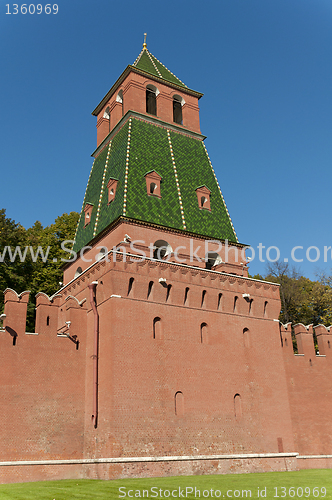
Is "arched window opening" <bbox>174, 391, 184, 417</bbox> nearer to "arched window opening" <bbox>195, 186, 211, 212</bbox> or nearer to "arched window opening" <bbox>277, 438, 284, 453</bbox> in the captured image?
"arched window opening" <bbox>277, 438, 284, 453</bbox>

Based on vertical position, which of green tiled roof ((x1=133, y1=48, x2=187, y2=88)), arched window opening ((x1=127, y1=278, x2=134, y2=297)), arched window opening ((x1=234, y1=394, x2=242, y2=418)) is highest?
green tiled roof ((x1=133, y1=48, x2=187, y2=88))

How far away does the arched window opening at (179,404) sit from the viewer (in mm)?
17266

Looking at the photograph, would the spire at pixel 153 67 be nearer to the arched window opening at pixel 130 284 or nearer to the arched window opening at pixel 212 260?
the arched window opening at pixel 212 260

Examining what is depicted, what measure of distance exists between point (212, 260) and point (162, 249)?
2.90m

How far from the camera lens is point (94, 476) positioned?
15617mm

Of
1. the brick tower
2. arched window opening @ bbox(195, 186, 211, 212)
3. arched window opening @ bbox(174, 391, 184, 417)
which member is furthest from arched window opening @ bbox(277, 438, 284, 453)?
arched window opening @ bbox(195, 186, 211, 212)

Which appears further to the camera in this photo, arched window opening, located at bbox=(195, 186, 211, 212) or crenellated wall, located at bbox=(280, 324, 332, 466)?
arched window opening, located at bbox=(195, 186, 211, 212)

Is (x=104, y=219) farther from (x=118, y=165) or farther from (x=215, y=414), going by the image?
(x=215, y=414)

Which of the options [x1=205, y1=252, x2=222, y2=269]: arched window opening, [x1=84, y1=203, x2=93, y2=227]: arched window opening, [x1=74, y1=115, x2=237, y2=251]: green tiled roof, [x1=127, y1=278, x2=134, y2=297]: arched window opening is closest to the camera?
[x1=127, y1=278, x2=134, y2=297]: arched window opening

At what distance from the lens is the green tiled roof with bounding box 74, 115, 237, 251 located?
21172 mm

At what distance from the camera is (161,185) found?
22.4 meters

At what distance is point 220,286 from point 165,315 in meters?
3.11

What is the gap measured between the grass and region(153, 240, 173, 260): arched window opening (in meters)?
8.74

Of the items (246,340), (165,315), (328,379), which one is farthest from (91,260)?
(328,379)
